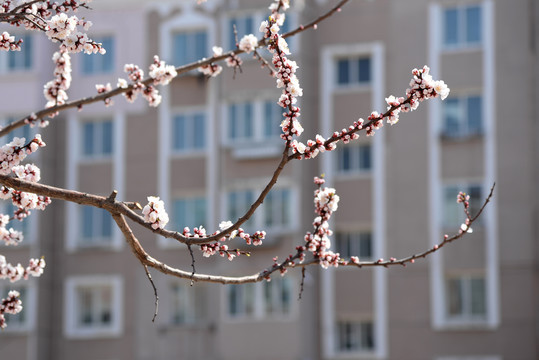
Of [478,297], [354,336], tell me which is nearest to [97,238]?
[354,336]

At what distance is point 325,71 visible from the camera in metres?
35.0

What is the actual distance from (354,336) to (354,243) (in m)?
2.65

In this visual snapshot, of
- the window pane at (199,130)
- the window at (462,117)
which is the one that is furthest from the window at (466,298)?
the window pane at (199,130)

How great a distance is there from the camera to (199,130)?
36.1 metres

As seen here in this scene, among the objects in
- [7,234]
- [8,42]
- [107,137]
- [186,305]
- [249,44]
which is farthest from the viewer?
[107,137]

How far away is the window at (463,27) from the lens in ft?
111

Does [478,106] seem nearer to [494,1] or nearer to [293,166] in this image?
[494,1]

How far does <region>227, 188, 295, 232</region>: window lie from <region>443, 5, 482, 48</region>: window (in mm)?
6320

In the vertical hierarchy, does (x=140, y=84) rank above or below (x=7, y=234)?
above

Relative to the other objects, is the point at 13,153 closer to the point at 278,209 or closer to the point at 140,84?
the point at 140,84

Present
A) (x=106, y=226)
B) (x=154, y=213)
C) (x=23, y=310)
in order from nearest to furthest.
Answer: (x=154, y=213) → (x=23, y=310) → (x=106, y=226)

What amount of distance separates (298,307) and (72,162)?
350 inches

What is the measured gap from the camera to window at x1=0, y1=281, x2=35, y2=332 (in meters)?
35.9

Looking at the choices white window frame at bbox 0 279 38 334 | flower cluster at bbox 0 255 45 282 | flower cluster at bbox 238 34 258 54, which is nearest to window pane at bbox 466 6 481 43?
white window frame at bbox 0 279 38 334
